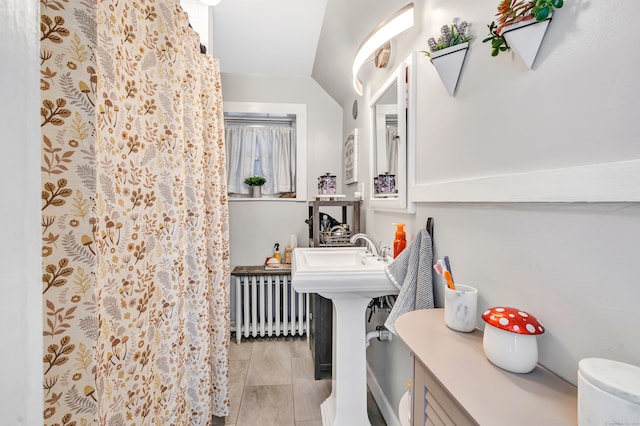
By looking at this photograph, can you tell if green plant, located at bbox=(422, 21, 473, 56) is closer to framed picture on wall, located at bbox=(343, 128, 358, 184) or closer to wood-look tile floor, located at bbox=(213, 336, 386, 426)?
framed picture on wall, located at bbox=(343, 128, 358, 184)

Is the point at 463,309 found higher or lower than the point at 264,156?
lower

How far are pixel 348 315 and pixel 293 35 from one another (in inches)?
82.3

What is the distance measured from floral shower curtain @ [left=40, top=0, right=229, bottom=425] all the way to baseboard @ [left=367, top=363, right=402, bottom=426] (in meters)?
0.90

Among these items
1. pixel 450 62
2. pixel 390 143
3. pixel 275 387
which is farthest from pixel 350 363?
pixel 450 62

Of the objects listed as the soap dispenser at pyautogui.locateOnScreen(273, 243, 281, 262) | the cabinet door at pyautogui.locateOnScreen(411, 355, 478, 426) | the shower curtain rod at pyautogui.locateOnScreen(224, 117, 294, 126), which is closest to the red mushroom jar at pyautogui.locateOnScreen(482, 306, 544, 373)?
the cabinet door at pyautogui.locateOnScreen(411, 355, 478, 426)

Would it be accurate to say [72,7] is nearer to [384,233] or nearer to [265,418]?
[384,233]

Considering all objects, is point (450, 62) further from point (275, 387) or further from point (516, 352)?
point (275, 387)

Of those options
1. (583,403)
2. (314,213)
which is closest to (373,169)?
(314,213)

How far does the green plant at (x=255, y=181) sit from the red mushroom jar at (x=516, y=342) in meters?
2.41

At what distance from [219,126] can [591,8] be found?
169cm

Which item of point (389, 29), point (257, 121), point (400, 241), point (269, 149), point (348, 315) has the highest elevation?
point (257, 121)

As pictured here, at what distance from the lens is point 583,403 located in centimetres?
42

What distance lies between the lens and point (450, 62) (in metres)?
0.93

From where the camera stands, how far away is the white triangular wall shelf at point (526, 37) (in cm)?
62
